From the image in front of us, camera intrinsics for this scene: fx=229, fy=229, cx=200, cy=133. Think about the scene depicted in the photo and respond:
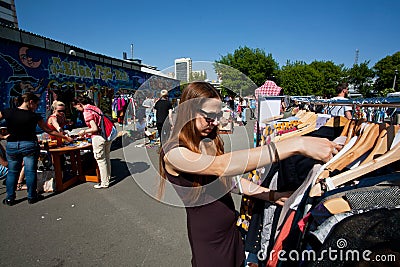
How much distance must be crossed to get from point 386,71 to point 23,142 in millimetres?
47984

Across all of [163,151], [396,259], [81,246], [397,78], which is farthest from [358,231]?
[397,78]

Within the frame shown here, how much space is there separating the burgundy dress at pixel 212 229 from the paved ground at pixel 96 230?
427 millimetres

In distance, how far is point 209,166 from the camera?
93 centimetres

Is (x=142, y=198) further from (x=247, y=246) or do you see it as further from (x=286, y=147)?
(x=286, y=147)

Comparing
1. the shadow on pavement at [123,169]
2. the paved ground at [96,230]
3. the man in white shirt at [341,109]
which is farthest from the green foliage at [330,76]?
the paved ground at [96,230]

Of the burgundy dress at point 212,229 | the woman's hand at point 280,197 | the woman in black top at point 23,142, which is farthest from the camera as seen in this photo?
the woman in black top at point 23,142

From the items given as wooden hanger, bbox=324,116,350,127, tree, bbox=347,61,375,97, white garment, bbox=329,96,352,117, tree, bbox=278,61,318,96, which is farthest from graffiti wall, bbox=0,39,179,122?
tree, bbox=347,61,375,97

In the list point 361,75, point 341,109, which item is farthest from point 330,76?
point 341,109

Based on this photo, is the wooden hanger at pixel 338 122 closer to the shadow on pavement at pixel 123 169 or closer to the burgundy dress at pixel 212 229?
the burgundy dress at pixel 212 229

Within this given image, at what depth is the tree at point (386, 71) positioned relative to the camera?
120 ft

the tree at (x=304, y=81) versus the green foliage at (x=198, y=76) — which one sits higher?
the tree at (x=304, y=81)

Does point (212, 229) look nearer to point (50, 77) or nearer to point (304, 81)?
point (50, 77)

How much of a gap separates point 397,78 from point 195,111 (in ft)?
155

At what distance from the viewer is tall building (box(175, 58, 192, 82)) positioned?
4.08 ft
